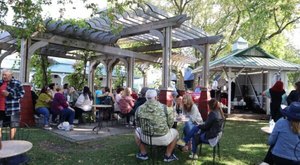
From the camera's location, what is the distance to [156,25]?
9.59 m

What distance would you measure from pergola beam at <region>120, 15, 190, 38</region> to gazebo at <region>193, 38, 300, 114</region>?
205 inches

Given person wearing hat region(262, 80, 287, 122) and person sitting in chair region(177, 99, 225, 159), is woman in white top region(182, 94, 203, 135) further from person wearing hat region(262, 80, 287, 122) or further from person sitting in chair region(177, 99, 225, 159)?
person wearing hat region(262, 80, 287, 122)

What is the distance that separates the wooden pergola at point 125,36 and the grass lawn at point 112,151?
9.24ft

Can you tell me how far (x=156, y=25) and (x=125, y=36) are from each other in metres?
2.11

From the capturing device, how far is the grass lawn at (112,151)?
531 cm

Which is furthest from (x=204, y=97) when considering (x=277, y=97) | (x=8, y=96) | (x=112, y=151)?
(x=8, y=96)

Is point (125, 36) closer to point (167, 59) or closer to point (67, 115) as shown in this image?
point (167, 59)

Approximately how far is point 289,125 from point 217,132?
1.74 meters

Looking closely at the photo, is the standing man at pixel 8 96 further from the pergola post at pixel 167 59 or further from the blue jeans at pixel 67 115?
the pergola post at pixel 167 59

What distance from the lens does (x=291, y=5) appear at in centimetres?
1422

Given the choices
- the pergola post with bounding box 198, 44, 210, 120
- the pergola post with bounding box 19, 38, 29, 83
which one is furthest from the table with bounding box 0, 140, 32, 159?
the pergola post with bounding box 198, 44, 210, 120

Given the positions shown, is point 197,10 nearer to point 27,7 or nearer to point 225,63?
point 225,63

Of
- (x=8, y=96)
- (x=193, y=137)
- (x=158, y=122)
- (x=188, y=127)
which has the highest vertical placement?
(x=8, y=96)

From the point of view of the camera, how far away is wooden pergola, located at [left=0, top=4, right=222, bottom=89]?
8.91 m
